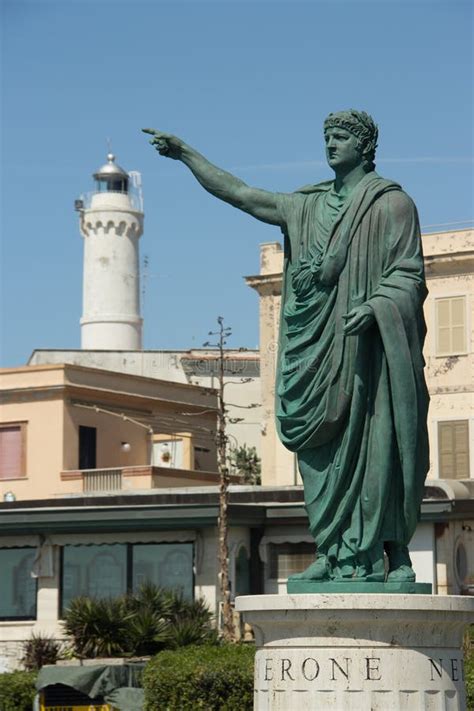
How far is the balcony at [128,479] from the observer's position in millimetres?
45219

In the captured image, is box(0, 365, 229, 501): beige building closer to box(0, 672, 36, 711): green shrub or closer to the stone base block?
box(0, 672, 36, 711): green shrub

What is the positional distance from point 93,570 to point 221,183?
2598 centimetres

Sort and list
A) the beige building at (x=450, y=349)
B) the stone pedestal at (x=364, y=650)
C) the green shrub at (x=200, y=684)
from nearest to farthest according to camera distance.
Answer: the stone pedestal at (x=364, y=650) < the green shrub at (x=200, y=684) < the beige building at (x=450, y=349)

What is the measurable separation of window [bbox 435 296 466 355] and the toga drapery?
113ft

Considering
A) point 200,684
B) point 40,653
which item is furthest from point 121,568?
point 200,684

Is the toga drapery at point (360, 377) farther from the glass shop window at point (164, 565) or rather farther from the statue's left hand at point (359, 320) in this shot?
the glass shop window at point (164, 565)

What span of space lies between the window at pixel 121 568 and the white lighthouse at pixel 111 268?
1790 inches

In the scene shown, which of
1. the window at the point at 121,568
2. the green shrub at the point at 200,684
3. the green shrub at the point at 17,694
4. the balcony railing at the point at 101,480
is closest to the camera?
the green shrub at the point at 200,684

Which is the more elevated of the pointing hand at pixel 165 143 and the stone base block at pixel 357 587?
the pointing hand at pixel 165 143

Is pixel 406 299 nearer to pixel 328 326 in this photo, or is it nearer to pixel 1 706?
pixel 328 326

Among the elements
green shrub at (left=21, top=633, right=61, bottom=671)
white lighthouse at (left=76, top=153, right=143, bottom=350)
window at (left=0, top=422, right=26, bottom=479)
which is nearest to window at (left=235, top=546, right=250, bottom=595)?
green shrub at (left=21, top=633, right=61, bottom=671)

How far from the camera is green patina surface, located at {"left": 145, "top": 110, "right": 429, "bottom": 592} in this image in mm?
10781

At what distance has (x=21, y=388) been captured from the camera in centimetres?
4875

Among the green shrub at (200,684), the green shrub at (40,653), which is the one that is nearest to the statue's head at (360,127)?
the green shrub at (200,684)
